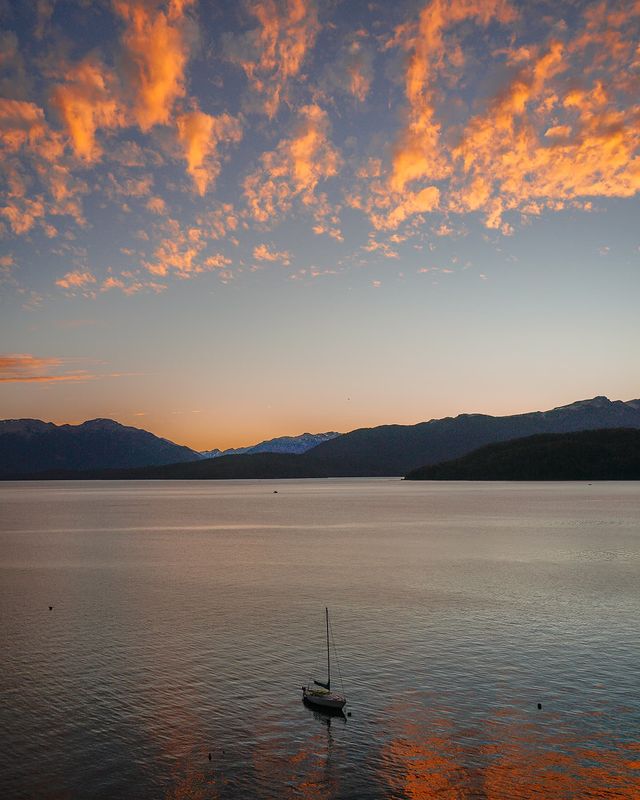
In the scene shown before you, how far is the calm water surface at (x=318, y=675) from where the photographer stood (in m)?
36.1

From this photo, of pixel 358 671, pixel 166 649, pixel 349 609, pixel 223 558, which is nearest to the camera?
pixel 358 671

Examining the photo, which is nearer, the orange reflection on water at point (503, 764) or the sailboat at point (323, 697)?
the orange reflection on water at point (503, 764)

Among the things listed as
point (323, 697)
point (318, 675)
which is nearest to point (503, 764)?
point (323, 697)

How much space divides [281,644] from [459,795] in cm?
3101

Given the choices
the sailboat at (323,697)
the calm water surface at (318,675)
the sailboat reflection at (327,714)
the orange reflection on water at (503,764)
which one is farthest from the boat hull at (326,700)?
the orange reflection on water at (503,764)

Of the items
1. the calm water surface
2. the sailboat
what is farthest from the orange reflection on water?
the sailboat

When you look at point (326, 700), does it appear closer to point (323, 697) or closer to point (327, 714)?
point (323, 697)

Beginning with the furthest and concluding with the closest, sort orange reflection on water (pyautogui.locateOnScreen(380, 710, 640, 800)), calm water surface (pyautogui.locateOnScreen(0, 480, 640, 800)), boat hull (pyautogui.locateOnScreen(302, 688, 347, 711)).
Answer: boat hull (pyautogui.locateOnScreen(302, 688, 347, 711))
calm water surface (pyautogui.locateOnScreen(0, 480, 640, 800))
orange reflection on water (pyautogui.locateOnScreen(380, 710, 640, 800))

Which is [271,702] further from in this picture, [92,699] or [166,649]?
[166,649]

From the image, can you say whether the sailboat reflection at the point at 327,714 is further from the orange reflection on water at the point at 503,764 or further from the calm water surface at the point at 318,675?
the orange reflection on water at the point at 503,764

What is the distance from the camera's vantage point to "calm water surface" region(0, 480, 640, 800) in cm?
3606

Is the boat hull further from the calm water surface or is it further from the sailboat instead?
the calm water surface

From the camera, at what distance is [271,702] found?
4697 cm

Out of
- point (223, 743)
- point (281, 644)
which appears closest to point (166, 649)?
point (281, 644)
